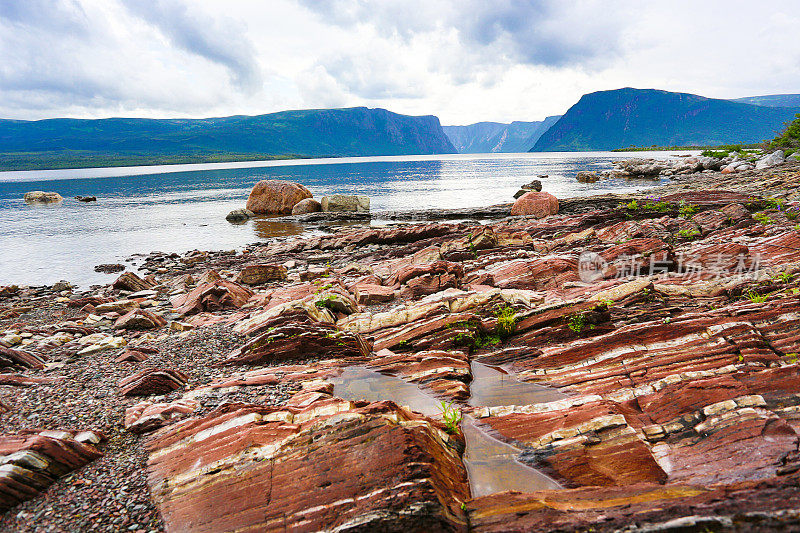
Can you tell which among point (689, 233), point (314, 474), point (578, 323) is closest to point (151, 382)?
point (314, 474)

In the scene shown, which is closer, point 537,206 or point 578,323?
point 578,323

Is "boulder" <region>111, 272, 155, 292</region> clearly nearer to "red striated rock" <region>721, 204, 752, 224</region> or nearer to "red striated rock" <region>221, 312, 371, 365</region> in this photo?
"red striated rock" <region>221, 312, 371, 365</region>

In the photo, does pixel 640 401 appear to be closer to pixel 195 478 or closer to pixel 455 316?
pixel 455 316

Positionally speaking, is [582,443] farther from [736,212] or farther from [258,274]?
[736,212]

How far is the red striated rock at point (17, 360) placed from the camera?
1234 centimetres

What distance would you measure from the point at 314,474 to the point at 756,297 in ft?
42.4

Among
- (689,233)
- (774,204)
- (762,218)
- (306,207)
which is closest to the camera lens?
(762,218)

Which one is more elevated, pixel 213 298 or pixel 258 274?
pixel 213 298

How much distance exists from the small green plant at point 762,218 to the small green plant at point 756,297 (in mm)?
13578

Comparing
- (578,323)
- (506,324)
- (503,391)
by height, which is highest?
(578,323)

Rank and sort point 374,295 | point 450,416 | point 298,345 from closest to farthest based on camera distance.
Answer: point 450,416 < point 298,345 < point 374,295

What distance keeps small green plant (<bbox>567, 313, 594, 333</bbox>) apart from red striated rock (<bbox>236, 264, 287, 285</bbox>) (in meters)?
19.0

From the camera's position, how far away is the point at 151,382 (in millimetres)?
10414

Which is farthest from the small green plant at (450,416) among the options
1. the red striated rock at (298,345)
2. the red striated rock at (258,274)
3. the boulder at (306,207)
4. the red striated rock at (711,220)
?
the boulder at (306,207)
